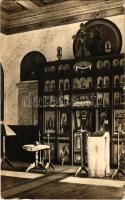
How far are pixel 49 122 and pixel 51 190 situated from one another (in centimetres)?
390

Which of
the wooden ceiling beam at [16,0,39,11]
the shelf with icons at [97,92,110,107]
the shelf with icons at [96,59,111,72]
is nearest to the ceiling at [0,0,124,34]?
the wooden ceiling beam at [16,0,39,11]

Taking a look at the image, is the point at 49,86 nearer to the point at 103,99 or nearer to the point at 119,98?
the point at 103,99

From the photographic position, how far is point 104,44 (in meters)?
9.73

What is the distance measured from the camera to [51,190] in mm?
6039

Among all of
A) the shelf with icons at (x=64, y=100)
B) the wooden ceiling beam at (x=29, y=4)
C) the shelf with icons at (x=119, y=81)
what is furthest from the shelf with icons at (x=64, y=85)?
the wooden ceiling beam at (x=29, y=4)

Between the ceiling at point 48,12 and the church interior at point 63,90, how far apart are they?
0.03m

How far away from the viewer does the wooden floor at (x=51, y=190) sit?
5.59m

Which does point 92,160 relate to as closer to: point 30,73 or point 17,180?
point 17,180

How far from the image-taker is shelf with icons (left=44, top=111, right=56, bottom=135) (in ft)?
31.9

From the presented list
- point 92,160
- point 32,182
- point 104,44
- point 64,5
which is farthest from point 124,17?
point 32,182

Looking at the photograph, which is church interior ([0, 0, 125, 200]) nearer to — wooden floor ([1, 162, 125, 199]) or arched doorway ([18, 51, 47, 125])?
arched doorway ([18, 51, 47, 125])

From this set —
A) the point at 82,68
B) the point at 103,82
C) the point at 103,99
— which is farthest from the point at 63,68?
the point at 103,99

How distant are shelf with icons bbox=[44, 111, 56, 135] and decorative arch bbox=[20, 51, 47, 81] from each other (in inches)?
Answer: 62.2

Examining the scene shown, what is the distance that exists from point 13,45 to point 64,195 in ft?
23.3
